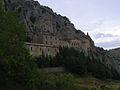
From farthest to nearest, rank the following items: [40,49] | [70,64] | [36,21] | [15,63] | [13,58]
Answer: [36,21] < [40,49] < [70,64] < [13,58] < [15,63]

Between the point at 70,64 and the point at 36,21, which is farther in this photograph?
the point at 36,21

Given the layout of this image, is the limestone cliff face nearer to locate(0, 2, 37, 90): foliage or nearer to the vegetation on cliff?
the vegetation on cliff

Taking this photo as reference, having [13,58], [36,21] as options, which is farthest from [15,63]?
[36,21]

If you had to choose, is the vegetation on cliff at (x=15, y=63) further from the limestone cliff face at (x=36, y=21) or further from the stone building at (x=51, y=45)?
the limestone cliff face at (x=36, y=21)

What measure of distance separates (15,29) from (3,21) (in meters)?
2.42

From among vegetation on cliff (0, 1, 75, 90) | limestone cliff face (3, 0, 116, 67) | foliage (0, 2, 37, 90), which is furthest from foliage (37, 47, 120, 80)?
foliage (0, 2, 37, 90)

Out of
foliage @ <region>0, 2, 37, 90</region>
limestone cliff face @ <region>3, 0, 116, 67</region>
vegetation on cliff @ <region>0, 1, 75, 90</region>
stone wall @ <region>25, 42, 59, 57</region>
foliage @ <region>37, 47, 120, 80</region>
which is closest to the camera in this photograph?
foliage @ <region>0, 2, 37, 90</region>

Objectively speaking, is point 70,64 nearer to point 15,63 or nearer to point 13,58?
point 13,58

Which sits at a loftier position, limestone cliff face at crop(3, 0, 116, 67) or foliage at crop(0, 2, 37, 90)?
limestone cliff face at crop(3, 0, 116, 67)

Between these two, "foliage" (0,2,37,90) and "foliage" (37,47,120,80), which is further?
"foliage" (37,47,120,80)

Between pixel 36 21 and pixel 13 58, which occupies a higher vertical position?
pixel 36 21

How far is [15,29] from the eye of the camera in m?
30.5

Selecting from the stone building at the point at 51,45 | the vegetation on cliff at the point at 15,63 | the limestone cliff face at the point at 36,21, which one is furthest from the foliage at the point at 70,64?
the vegetation on cliff at the point at 15,63

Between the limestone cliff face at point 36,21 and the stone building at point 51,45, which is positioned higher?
the limestone cliff face at point 36,21
